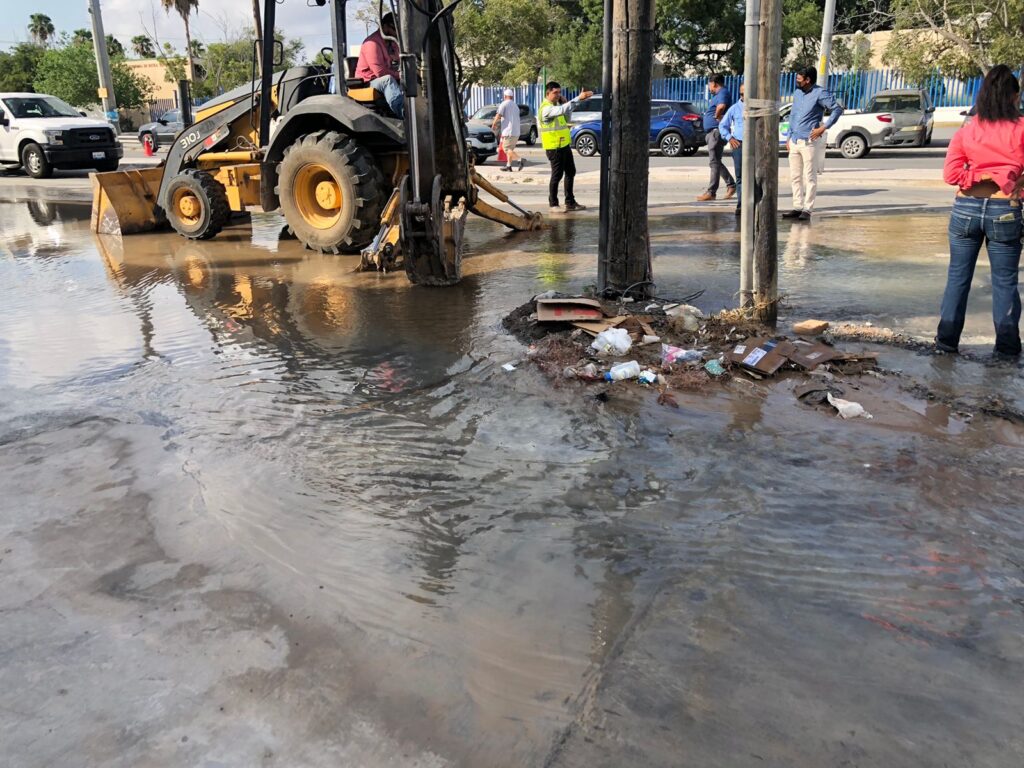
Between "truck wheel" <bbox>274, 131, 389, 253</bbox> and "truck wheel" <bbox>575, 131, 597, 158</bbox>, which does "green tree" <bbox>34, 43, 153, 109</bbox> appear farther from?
"truck wheel" <bbox>274, 131, 389, 253</bbox>

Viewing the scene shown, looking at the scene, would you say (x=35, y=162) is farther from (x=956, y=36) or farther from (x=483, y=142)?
(x=956, y=36)

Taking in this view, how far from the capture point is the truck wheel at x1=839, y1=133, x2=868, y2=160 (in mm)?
22734

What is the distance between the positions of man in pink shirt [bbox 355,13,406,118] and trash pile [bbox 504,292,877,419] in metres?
3.57

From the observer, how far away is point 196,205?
1100 cm

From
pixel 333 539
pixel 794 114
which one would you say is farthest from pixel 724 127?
pixel 333 539

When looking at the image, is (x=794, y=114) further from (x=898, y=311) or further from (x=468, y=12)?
(x=468, y=12)

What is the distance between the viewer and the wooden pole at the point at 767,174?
554 centimetres

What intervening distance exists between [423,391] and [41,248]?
8496 mm

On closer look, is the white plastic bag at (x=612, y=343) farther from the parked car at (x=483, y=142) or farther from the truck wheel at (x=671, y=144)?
the truck wheel at (x=671, y=144)

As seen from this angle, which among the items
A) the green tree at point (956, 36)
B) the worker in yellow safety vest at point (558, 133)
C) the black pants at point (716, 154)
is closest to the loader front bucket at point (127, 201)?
the worker in yellow safety vest at point (558, 133)

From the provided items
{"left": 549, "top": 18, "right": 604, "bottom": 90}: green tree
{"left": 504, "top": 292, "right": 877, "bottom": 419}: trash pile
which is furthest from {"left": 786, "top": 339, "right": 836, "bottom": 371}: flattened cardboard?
{"left": 549, "top": 18, "right": 604, "bottom": 90}: green tree

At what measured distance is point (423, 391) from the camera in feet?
17.0

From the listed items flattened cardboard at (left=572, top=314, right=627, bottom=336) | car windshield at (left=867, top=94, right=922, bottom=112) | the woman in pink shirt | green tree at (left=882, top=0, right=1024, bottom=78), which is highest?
green tree at (left=882, top=0, right=1024, bottom=78)

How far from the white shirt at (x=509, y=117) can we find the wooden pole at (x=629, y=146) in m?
12.3
